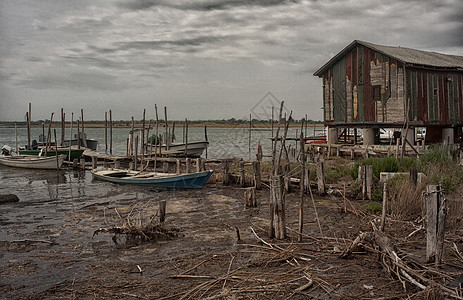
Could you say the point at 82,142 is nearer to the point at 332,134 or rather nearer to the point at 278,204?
the point at 332,134

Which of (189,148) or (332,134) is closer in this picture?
(332,134)

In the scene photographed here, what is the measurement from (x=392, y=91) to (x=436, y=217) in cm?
1958

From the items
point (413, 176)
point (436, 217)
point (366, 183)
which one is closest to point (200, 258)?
point (436, 217)

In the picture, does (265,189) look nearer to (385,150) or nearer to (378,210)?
(378,210)

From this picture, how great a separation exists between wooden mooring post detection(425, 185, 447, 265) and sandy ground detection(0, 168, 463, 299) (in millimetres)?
810

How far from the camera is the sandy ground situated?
7469mm

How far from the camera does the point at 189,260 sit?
365 inches

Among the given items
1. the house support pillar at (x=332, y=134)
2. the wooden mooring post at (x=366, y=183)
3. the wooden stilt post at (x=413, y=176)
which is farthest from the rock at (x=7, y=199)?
the house support pillar at (x=332, y=134)

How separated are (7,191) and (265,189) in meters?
15.5

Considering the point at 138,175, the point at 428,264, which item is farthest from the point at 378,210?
the point at 138,175

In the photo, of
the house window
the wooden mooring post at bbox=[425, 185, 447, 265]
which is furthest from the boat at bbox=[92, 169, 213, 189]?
the wooden mooring post at bbox=[425, 185, 447, 265]

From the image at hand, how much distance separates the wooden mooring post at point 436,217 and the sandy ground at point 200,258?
81 centimetres

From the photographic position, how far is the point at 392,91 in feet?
83.2

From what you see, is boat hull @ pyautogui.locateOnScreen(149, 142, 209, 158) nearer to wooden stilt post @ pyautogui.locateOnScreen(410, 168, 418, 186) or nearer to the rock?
the rock
